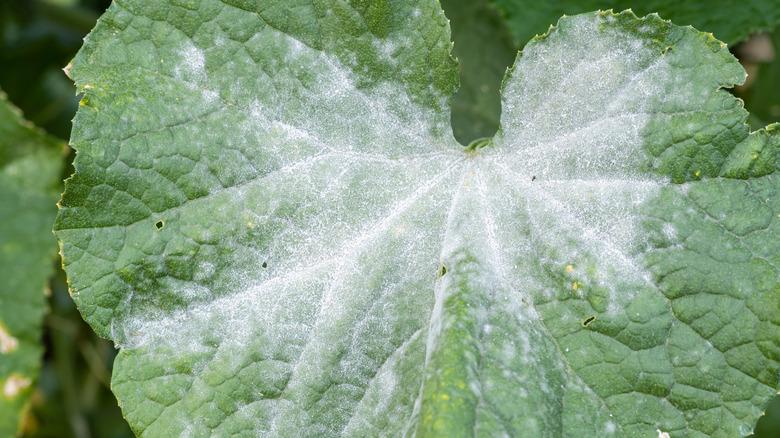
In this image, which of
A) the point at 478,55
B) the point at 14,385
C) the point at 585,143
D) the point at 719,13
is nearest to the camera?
the point at 585,143

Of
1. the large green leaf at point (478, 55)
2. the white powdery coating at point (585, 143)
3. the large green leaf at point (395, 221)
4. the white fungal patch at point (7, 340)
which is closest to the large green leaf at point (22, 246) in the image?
the white fungal patch at point (7, 340)

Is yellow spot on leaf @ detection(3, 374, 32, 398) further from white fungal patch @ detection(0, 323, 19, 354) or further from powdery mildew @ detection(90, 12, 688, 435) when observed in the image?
powdery mildew @ detection(90, 12, 688, 435)

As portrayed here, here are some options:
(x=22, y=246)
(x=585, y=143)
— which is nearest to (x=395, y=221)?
(x=585, y=143)

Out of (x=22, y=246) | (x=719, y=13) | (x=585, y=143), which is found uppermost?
(x=22, y=246)

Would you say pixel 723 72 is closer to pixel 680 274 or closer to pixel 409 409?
pixel 680 274

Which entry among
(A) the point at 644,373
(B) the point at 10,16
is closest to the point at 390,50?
(A) the point at 644,373

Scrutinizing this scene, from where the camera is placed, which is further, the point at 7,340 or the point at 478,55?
the point at 478,55

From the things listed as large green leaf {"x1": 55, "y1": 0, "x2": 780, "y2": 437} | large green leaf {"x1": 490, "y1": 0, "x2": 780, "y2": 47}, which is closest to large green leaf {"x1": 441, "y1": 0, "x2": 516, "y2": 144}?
large green leaf {"x1": 490, "y1": 0, "x2": 780, "y2": 47}

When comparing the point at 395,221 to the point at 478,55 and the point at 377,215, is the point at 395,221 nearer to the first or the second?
the point at 377,215
